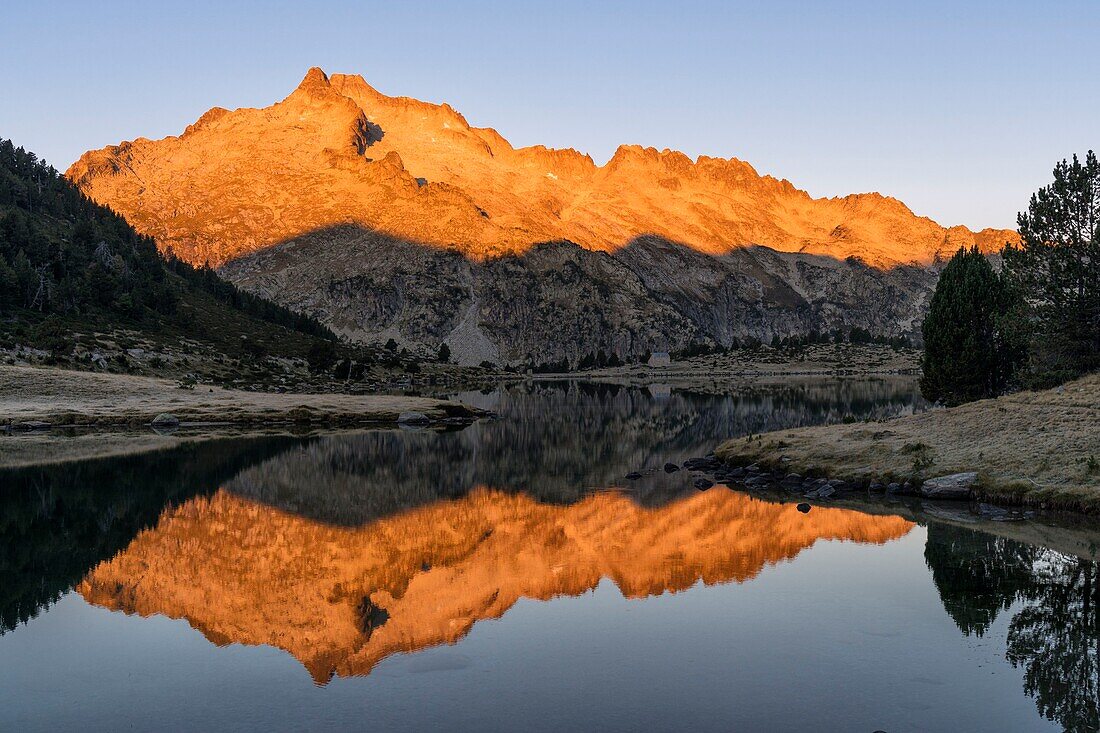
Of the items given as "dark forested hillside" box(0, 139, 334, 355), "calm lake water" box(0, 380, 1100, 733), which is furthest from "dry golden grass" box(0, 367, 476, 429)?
"calm lake water" box(0, 380, 1100, 733)

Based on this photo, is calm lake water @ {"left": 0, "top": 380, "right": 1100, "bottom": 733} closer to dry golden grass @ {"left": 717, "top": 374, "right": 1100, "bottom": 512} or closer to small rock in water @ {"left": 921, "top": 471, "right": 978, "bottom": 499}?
small rock in water @ {"left": 921, "top": 471, "right": 978, "bottom": 499}

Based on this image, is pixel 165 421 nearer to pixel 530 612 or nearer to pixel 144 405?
pixel 144 405

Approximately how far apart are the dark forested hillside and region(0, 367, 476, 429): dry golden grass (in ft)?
Result: 75.3

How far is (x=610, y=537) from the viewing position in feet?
127

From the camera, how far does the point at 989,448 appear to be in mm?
47250

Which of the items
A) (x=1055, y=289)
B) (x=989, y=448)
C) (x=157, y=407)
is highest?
(x=1055, y=289)

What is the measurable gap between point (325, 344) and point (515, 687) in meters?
173

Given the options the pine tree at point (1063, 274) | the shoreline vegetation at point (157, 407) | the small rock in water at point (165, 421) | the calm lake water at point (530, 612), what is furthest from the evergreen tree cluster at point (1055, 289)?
the small rock in water at point (165, 421)

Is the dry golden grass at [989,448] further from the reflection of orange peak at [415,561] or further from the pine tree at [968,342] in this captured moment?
the pine tree at [968,342]

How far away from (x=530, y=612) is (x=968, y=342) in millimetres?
54663

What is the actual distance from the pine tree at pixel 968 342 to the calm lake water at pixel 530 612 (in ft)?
101

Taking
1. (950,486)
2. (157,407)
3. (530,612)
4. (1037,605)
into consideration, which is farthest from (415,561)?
(157,407)

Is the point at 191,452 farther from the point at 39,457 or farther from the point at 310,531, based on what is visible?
the point at 310,531

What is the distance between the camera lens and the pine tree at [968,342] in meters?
69.6
